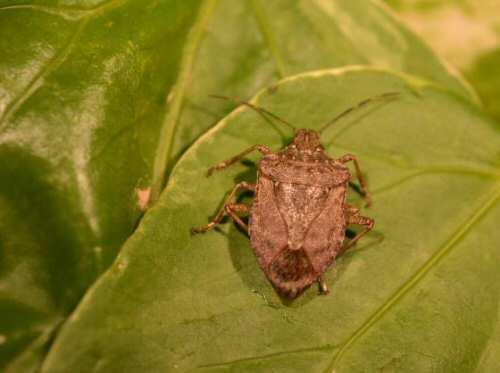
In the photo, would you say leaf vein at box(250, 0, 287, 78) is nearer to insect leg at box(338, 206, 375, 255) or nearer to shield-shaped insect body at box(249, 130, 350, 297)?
shield-shaped insect body at box(249, 130, 350, 297)

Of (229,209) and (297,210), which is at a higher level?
(229,209)

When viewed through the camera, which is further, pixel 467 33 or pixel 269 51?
pixel 467 33

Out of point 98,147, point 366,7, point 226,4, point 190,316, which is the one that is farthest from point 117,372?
point 366,7

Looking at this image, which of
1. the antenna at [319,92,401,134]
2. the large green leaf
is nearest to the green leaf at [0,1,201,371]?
the antenna at [319,92,401,134]

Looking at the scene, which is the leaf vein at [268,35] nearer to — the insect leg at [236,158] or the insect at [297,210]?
the insect at [297,210]

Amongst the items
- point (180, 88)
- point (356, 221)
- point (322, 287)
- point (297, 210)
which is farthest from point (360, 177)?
point (180, 88)

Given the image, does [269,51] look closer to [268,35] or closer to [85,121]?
[268,35]
